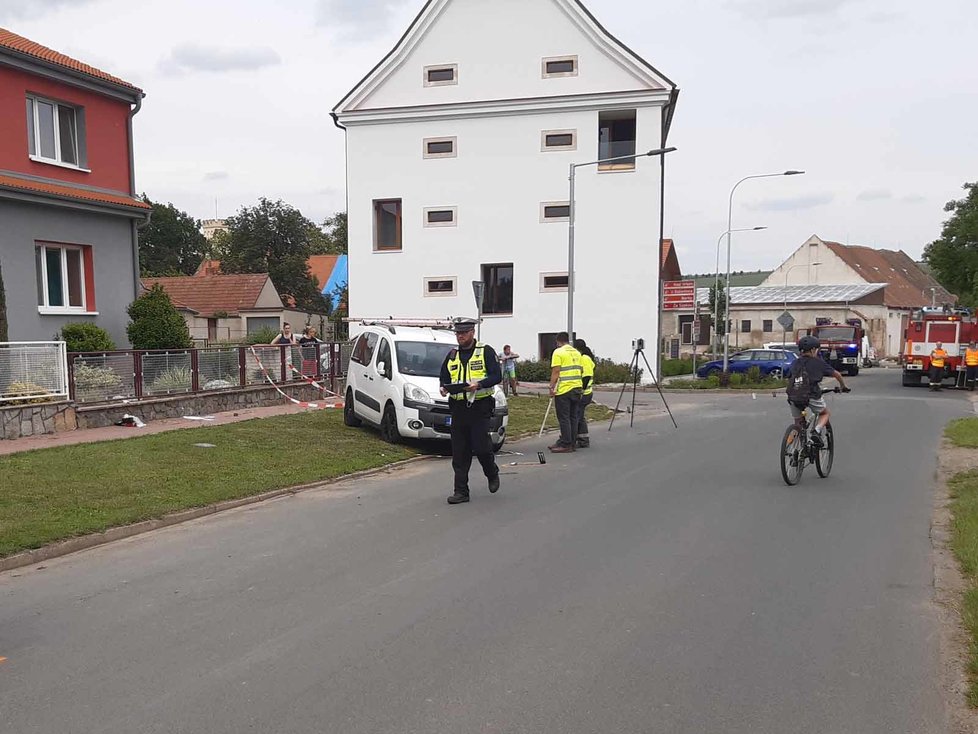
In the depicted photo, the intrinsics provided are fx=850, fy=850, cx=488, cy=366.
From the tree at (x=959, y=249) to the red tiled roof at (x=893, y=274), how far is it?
523cm

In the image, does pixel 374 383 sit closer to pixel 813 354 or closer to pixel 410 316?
pixel 813 354

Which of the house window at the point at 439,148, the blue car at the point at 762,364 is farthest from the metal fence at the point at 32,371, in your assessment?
the blue car at the point at 762,364

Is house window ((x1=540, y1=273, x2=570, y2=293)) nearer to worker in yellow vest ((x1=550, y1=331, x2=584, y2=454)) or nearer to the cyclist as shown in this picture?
worker in yellow vest ((x1=550, y1=331, x2=584, y2=454))

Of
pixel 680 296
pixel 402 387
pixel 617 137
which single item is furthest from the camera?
pixel 617 137

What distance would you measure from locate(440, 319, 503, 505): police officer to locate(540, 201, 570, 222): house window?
2538cm

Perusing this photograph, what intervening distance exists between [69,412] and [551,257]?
23.4 meters

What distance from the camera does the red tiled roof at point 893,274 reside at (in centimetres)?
6950

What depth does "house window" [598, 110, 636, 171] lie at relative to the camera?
1313 inches

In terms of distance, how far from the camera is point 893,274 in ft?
246

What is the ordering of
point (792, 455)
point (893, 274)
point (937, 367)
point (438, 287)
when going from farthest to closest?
point (893, 274) < point (438, 287) < point (937, 367) < point (792, 455)

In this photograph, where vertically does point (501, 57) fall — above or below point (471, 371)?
above

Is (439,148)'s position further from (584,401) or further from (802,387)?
(802,387)

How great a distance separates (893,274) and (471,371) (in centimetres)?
7559

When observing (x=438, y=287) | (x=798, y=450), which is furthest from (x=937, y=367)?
(x=798, y=450)
